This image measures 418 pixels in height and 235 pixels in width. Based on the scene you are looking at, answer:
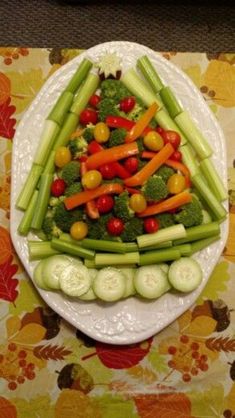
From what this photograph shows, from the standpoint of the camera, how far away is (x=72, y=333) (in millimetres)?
1745

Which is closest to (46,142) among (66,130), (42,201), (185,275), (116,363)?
(66,130)

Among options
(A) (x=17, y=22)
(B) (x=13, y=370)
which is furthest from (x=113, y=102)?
(B) (x=13, y=370)

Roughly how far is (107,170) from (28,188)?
0.27 metres

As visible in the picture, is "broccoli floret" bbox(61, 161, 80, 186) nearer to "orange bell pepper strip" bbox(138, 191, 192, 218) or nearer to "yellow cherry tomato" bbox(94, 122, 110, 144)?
"yellow cherry tomato" bbox(94, 122, 110, 144)

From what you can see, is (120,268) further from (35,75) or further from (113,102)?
(35,75)

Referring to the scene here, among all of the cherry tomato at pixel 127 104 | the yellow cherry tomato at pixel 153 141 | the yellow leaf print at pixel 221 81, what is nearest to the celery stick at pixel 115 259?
the yellow cherry tomato at pixel 153 141

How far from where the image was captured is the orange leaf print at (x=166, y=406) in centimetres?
172

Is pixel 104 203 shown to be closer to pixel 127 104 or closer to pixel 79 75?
pixel 127 104

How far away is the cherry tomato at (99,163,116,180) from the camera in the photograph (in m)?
1.61

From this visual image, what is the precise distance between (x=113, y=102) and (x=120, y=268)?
0.52 metres

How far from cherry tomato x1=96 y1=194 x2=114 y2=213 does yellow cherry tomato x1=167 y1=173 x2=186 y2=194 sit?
0.18 meters

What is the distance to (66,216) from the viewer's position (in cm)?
164

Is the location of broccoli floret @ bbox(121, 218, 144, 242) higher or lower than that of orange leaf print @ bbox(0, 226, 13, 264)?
higher

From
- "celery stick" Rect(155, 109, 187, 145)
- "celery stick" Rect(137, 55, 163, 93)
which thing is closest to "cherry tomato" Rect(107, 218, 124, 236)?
"celery stick" Rect(155, 109, 187, 145)
